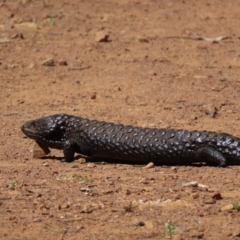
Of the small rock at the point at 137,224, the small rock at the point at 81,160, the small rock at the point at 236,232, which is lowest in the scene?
the small rock at the point at 81,160

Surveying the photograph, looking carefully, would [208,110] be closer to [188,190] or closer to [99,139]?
[99,139]

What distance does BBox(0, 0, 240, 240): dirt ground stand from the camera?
7.21 m

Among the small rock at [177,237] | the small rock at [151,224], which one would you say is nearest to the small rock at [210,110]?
the small rock at [151,224]

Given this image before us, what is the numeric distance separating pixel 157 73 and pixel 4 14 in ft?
12.7

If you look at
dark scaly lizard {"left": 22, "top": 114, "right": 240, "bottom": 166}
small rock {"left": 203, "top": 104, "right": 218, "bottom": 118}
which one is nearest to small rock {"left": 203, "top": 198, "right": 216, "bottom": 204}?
dark scaly lizard {"left": 22, "top": 114, "right": 240, "bottom": 166}

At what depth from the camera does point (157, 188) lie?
26.2 feet

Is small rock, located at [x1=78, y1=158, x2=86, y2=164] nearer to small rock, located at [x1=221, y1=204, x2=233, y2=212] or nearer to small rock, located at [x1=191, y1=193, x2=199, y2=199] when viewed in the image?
small rock, located at [x1=191, y1=193, x2=199, y2=199]

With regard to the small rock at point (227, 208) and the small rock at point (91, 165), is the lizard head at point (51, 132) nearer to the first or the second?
the small rock at point (91, 165)

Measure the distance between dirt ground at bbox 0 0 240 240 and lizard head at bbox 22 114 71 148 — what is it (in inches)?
6.9

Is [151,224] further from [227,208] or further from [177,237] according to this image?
[227,208]

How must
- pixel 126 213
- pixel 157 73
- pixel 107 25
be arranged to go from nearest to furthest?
pixel 126 213
pixel 157 73
pixel 107 25

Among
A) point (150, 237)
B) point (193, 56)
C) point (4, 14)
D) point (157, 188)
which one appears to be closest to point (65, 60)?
point (193, 56)

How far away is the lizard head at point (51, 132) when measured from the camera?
10.0 meters

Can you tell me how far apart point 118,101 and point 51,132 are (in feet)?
5.44
